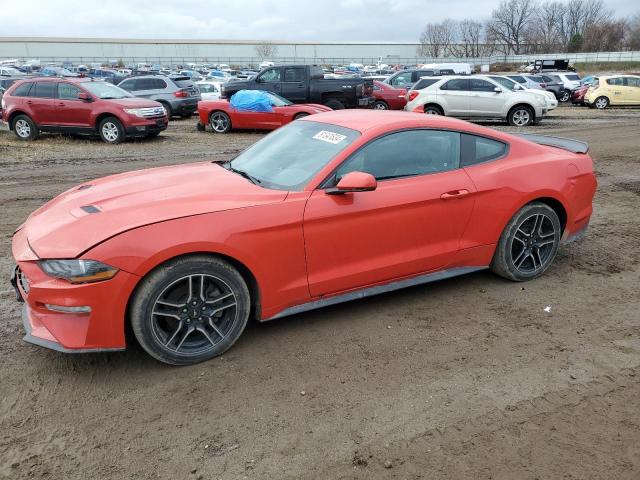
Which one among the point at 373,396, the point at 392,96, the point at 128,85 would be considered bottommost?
the point at 373,396

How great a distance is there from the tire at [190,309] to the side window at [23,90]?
509 inches

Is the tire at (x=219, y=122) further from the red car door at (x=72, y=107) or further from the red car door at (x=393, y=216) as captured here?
the red car door at (x=393, y=216)

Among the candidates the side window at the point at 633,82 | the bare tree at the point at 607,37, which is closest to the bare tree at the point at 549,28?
the bare tree at the point at 607,37

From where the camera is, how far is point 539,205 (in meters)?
4.59

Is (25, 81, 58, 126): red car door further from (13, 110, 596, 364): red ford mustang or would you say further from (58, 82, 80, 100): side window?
(13, 110, 596, 364): red ford mustang

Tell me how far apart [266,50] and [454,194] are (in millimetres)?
109568

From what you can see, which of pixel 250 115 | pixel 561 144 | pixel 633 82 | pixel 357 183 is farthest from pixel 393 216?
pixel 633 82

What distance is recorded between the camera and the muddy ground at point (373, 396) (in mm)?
2600

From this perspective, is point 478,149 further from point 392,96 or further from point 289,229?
point 392,96

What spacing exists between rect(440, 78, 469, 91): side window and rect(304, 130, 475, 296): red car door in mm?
13942

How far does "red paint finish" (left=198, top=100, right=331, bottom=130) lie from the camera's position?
14477 mm

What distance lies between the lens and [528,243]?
4645mm

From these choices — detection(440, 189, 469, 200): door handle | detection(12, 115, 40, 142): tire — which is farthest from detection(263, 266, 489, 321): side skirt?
detection(12, 115, 40, 142): tire

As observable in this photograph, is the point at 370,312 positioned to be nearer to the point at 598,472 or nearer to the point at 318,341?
the point at 318,341
